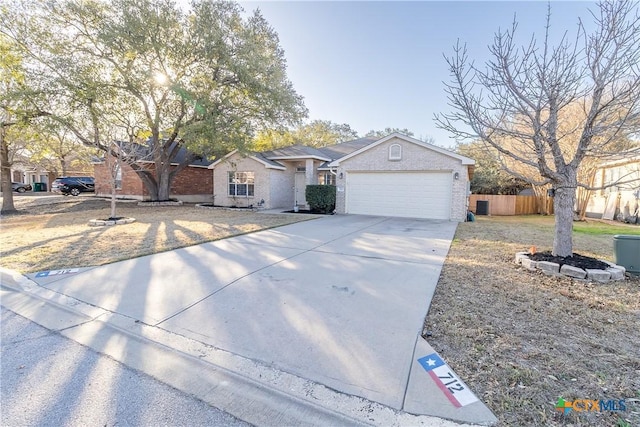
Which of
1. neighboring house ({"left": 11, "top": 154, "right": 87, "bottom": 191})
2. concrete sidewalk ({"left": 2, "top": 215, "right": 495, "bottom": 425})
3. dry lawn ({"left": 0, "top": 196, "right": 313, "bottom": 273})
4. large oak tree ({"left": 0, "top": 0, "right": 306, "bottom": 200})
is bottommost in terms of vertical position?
concrete sidewalk ({"left": 2, "top": 215, "right": 495, "bottom": 425})

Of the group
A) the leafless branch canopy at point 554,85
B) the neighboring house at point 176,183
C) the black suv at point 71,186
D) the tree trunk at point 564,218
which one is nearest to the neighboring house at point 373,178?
the neighboring house at point 176,183

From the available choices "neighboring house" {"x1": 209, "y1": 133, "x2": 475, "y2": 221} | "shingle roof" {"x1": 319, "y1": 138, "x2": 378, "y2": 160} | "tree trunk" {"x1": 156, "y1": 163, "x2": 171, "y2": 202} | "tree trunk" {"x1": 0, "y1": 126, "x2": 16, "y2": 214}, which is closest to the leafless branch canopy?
"neighboring house" {"x1": 209, "y1": 133, "x2": 475, "y2": 221}

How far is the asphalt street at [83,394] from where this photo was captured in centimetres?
199

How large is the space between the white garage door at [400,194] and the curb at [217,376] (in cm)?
1154

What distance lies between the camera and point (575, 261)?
5.20 m

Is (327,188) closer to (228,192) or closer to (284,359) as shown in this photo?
(228,192)

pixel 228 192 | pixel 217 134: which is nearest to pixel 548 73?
pixel 217 134

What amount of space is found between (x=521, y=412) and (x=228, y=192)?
58.8ft

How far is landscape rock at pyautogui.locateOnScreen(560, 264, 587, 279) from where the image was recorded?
4.75 metres

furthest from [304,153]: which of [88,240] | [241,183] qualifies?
[88,240]

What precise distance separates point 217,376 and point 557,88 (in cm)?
674

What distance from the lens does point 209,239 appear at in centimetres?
780

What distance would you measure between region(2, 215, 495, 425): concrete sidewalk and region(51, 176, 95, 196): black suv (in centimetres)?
2623

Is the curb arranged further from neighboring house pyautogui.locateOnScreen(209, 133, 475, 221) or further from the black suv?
the black suv
